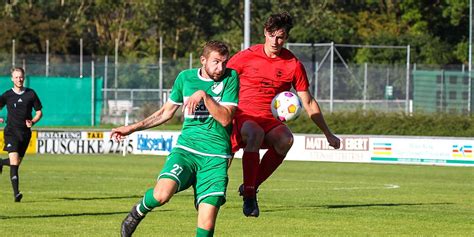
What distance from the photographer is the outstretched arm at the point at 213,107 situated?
9938 mm

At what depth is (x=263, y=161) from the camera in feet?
47.2

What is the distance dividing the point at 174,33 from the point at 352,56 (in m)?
14.8

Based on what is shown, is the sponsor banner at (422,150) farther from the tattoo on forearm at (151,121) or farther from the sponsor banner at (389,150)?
the tattoo on forearm at (151,121)

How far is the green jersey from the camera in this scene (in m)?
10.6

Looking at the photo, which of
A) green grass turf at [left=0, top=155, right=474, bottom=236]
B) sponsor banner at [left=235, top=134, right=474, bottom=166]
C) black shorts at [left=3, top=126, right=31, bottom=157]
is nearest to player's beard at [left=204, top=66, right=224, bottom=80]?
green grass turf at [left=0, top=155, right=474, bottom=236]

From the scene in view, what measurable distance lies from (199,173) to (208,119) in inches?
19.1

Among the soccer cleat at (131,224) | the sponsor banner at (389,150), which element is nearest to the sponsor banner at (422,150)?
the sponsor banner at (389,150)

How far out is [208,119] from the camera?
10.6m

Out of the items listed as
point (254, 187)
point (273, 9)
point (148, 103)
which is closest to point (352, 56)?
point (273, 9)

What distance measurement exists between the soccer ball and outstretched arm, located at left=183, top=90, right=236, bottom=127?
3339 millimetres

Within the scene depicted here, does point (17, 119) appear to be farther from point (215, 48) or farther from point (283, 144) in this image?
point (215, 48)

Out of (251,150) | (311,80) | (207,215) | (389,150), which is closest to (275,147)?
(251,150)

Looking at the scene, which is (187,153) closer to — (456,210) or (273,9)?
(456,210)

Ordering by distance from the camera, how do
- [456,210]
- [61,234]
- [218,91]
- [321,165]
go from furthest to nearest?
1. [321,165]
2. [456,210]
3. [61,234]
4. [218,91]
